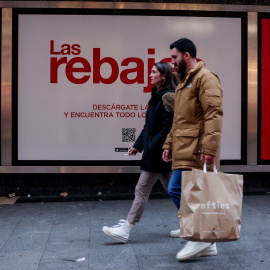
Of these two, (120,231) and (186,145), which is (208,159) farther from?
(120,231)

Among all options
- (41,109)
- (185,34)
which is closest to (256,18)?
(185,34)

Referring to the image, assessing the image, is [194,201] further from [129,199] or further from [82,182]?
[82,182]

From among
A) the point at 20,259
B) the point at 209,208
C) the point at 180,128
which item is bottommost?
the point at 20,259

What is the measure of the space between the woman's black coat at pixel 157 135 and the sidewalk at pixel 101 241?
0.79 metres

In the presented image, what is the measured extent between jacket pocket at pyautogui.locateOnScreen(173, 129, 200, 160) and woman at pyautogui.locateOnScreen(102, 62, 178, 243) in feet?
1.86

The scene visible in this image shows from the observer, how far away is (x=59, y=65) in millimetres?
7008

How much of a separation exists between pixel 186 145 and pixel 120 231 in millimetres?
1251

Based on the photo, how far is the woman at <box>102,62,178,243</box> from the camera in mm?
4566

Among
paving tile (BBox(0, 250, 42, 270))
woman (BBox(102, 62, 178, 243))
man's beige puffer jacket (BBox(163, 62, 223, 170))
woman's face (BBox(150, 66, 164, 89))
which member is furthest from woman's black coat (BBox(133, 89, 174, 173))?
paving tile (BBox(0, 250, 42, 270))

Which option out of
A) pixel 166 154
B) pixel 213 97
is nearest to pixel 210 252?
pixel 166 154

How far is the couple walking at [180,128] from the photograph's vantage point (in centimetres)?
374

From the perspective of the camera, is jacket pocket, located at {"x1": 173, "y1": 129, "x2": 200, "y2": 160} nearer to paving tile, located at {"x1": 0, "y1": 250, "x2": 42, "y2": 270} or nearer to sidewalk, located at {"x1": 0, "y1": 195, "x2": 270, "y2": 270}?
sidewalk, located at {"x1": 0, "y1": 195, "x2": 270, "y2": 270}

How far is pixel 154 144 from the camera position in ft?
14.9

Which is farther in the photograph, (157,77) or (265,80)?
(265,80)
